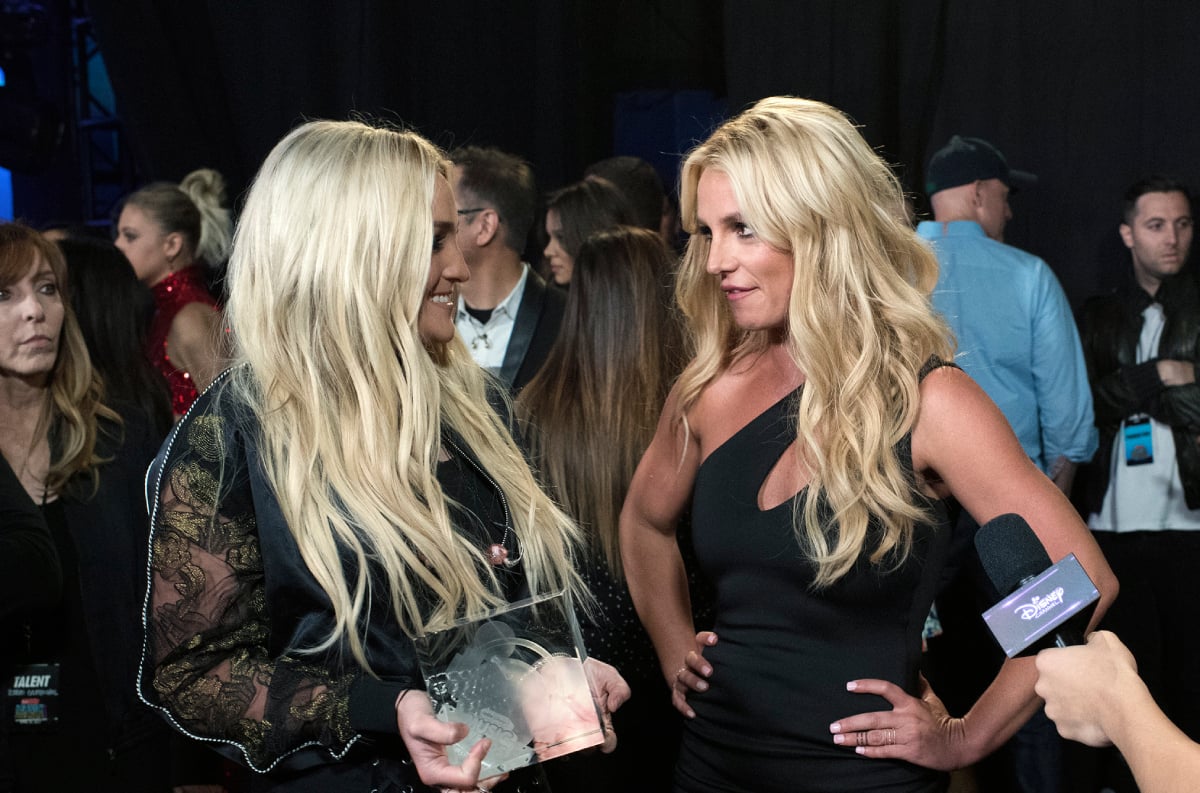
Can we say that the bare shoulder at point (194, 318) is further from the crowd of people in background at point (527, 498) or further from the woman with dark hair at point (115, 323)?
the crowd of people in background at point (527, 498)

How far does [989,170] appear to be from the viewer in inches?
148

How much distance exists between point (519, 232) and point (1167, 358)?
6.53ft

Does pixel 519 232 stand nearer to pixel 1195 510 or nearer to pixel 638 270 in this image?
pixel 638 270

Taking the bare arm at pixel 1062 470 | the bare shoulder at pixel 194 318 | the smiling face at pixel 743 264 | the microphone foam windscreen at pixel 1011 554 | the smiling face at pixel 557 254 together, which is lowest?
the bare arm at pixel 1062 470

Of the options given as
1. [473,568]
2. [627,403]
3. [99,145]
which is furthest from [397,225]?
[99,145]

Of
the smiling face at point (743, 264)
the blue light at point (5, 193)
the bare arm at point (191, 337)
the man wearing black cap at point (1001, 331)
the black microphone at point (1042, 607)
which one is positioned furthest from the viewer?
the blue light at point (5, 193)

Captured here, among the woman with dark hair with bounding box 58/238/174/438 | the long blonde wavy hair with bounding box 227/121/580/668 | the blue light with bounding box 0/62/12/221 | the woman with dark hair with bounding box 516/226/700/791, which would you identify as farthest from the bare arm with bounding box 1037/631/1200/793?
the blue light with bounding box 0/62/12/221

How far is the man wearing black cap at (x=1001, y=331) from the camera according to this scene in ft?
11.9

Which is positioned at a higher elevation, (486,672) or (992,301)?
(486,672)

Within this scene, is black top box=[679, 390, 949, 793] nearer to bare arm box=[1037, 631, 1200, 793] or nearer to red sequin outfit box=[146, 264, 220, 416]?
bare arm box=[1037, 631, 1200, 793]

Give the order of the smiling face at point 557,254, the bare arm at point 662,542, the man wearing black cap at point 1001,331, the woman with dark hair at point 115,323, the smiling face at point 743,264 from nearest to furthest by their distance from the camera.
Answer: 1. the smiling face at point 743,264
2. the bare arm at point 662,542
3. the woman with dark hair at point 115,323
4. the man wearing black cap at point 1001,331
5. the smiling face at point 557,254

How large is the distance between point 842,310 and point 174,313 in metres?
3.06

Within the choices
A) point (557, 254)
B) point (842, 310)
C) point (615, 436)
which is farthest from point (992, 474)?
point (557, 254)

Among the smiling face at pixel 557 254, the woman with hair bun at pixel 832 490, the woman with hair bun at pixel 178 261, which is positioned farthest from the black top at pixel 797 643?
the woman with hair bun at pixel 178 261
